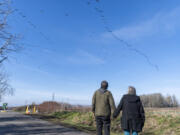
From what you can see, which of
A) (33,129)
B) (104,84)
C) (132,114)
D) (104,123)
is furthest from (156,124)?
(104,84)

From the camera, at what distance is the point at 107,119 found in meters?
5.54

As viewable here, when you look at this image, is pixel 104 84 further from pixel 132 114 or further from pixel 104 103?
pixel 132 114

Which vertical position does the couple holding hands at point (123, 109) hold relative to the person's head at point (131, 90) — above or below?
below

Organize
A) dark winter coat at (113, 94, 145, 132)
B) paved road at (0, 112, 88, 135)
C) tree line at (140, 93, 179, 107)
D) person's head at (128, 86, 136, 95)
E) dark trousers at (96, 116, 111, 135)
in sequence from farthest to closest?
tree line at (140, 93, 179, 107) < paved road at (0, 112, 88, 135) < dark trousers at (96, 116, 111, 135) < person's head at (128, 86, 136, 95) < dark winter coat at (113, 94, 145, 132)

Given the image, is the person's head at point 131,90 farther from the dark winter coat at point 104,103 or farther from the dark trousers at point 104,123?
the dark trousers at point 104,123

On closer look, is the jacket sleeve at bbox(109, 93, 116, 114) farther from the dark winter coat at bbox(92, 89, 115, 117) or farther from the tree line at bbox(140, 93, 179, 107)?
the tree line at bbox(140, 93, 179, 107)

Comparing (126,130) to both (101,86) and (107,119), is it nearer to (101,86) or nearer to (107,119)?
(107,119)

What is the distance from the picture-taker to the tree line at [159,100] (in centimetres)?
2973

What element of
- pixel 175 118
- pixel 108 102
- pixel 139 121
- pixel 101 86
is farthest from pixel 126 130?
pixel 175 118

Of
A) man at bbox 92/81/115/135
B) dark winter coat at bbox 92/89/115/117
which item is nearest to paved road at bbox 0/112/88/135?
man at bbox 92/81/115/135

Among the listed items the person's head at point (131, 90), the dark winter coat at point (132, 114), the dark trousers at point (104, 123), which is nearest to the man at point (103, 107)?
the dark trousers at point (104, 123)

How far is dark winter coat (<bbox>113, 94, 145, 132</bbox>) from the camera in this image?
16.8 feet

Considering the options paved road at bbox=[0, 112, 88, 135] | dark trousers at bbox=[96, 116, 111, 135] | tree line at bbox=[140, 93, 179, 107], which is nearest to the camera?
dark trousers at bbox=[96, 116, 111, 135]

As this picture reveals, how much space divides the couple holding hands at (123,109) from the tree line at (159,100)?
25.7 metres
